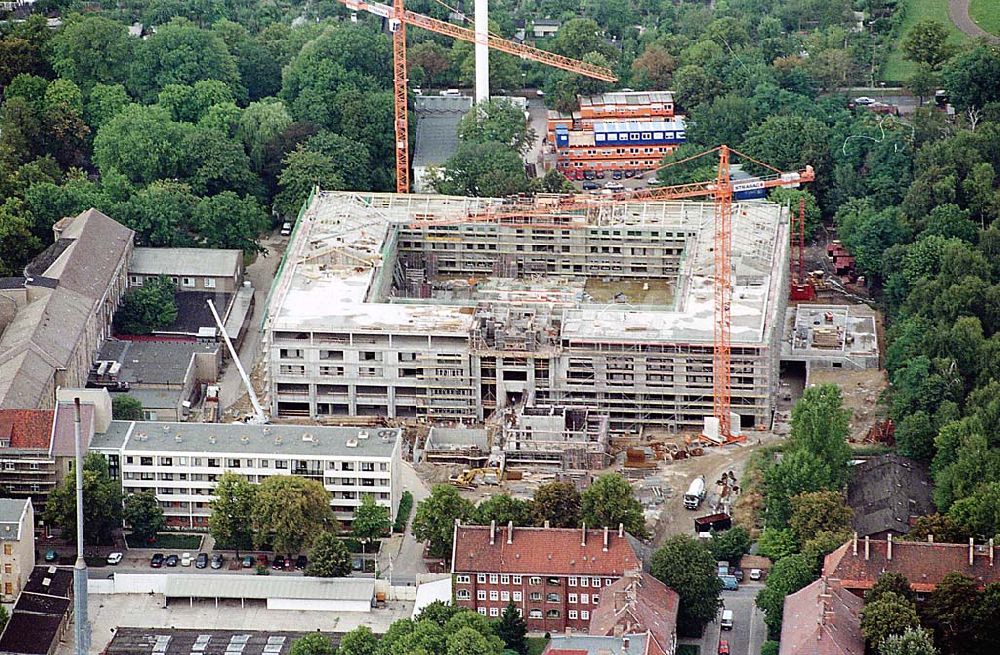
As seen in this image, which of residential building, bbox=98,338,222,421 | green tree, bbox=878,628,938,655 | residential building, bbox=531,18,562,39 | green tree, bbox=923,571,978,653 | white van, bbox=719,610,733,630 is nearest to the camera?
green tree, bbox=878,628,938,655

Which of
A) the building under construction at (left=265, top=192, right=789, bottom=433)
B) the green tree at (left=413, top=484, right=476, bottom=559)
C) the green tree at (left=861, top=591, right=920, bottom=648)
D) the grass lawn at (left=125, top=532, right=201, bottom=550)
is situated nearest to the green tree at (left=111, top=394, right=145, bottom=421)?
the building under construction at (left=265, top=192, right=789, bottom=433)

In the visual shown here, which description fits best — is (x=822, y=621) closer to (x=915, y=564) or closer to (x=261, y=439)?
(x=915, y=564)

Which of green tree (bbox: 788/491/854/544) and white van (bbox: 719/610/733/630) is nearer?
white van (bbox: 719/610/733/630)

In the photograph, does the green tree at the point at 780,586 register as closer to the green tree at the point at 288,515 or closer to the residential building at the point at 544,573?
the residential building at the point at 544,573

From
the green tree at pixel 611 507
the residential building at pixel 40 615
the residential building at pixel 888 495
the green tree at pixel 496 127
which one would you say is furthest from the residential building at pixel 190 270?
the residential building at pixel 888 495

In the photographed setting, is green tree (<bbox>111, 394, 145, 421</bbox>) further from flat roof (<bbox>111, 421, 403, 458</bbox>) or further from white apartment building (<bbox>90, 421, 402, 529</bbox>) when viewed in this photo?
white apartment building (<bbox>90, 421, 402, 529</bbox>)

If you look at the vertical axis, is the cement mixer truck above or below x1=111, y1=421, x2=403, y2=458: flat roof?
below

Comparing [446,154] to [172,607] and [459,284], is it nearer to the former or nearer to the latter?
[459,284]
